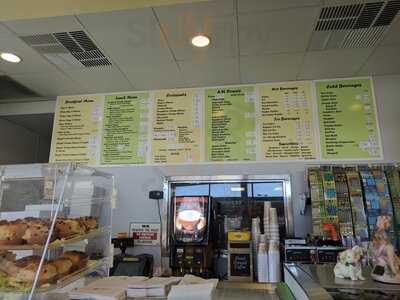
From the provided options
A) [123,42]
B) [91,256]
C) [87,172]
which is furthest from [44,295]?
[123,42]

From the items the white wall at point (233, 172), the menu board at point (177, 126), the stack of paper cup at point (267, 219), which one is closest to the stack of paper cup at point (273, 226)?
the stack of paper cup at point (267, 219)

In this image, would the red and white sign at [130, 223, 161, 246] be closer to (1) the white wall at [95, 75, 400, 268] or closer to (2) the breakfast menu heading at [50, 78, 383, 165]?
(1) the white wall at [95, 75, 400, 268]

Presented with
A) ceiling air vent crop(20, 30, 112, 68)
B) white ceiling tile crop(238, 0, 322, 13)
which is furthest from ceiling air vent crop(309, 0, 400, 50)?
ceiling air vent crop(20, 30, 112, 68)

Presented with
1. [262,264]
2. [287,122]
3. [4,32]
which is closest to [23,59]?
[4,32]

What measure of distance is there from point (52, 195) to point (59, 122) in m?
2.33

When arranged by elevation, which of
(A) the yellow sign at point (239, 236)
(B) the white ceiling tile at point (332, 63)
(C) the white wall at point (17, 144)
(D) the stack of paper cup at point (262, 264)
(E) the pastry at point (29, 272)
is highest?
(B) the white ceiling tile at point (332, 63)

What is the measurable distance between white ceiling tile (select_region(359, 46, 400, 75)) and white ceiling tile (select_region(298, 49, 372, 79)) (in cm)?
7

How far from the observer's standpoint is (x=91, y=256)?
5.52 ft

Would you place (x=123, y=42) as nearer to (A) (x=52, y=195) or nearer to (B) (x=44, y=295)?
(A) (x=52, y=195)

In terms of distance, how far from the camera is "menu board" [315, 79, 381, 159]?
2.91 meters

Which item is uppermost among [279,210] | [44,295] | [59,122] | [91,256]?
[59,122]

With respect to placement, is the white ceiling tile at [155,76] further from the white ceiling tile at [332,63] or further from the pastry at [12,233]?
the pastry at [12,233]

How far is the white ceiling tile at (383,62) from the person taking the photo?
2584 mm

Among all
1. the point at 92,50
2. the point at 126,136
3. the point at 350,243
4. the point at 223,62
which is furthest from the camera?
the point at 126,136
